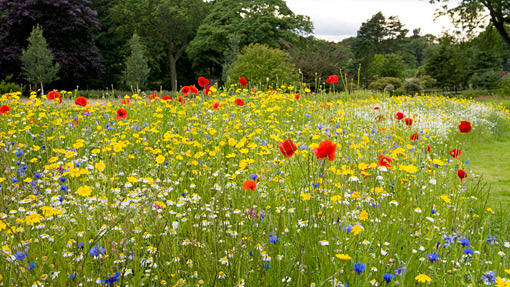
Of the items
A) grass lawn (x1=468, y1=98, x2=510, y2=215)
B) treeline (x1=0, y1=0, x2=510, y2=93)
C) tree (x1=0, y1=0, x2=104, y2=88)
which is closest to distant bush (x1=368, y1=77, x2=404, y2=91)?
treeline (x1=0, y1=0, x2=510, y2=93)

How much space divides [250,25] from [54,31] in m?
16.2

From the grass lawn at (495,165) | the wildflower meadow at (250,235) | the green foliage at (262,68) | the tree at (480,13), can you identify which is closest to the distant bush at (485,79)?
the tree at (480,13)

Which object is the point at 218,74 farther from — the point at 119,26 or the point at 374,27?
the point at 374,27

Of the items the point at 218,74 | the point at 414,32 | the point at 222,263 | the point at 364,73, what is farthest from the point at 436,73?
the point at 414,32

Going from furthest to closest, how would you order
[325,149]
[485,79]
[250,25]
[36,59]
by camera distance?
[485,79], [250,25], [36,59], [325,149]

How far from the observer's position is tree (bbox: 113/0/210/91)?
1432 inches

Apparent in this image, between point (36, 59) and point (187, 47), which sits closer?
point (36, 59)

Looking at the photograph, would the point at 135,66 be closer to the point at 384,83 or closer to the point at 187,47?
the point at 187,47

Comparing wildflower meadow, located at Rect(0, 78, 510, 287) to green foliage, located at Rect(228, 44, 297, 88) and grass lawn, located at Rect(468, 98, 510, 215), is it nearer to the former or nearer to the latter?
grass lawn, located at Rect(468, 98, 510, 215)

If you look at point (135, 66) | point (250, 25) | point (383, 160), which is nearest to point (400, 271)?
point (383, 160)

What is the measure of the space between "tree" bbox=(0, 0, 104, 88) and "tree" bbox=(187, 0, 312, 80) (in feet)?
32.0

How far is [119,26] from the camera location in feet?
120

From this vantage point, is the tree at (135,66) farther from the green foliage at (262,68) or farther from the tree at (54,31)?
the green foliage at (262,68)

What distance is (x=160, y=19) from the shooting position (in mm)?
36750
